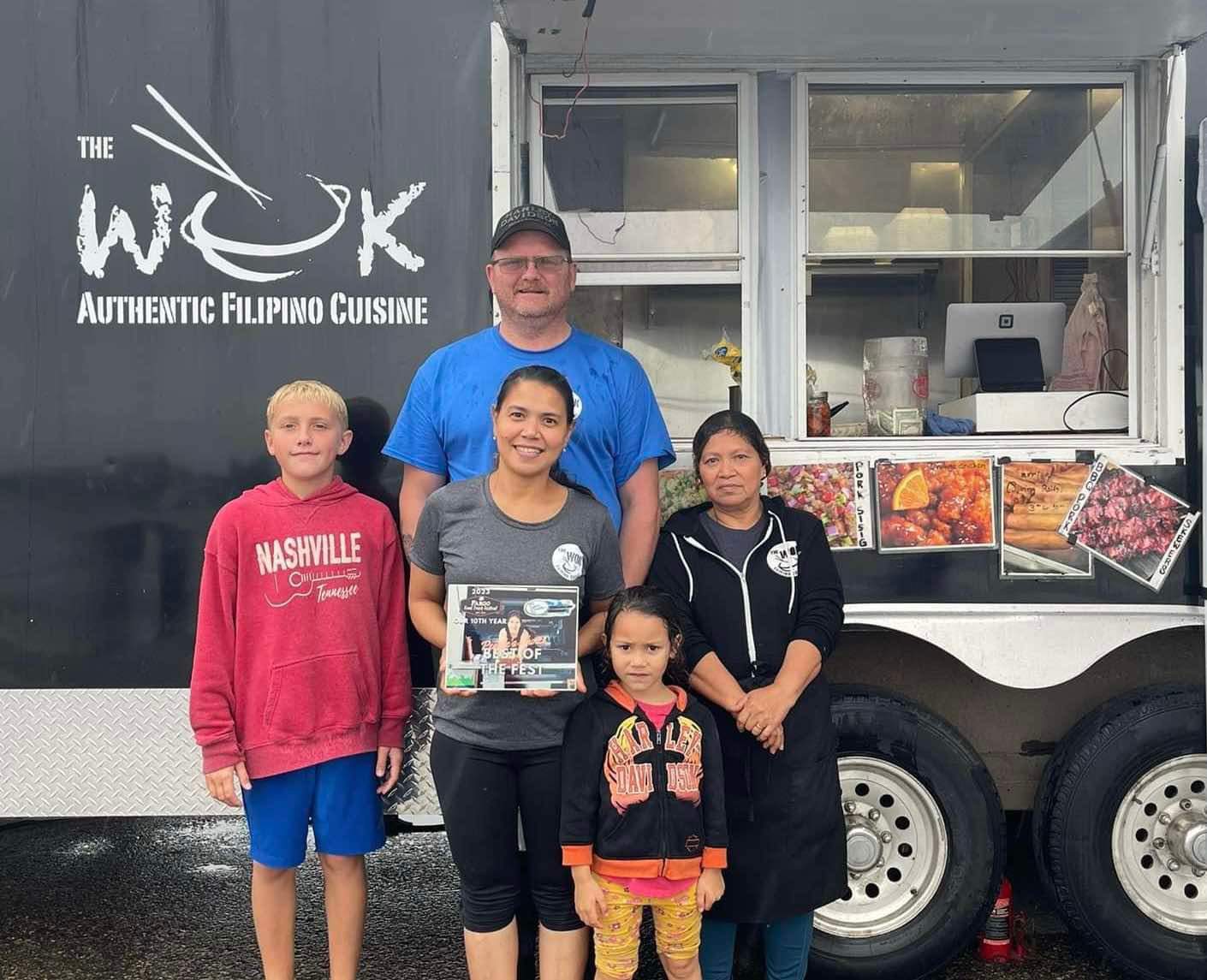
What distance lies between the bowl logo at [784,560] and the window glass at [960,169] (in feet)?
4.02

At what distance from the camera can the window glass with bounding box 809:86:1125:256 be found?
399 centimetres

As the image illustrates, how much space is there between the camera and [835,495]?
3730 millimetres

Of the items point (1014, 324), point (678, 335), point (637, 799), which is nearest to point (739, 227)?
point (678, 335)

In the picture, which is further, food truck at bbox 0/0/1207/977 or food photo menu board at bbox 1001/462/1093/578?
food photo menu board at bbox 1001/462/1093/578

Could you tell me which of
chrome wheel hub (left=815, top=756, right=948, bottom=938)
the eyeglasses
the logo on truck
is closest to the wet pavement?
chrome wheel hub (left=815, top=756, right=948, bottom=938)

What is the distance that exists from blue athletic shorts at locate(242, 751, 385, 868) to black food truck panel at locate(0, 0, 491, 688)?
569mm

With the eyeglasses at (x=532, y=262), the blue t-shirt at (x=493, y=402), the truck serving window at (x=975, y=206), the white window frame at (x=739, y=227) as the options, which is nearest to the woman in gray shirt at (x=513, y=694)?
the blue t-shirt at (x=493, y=402)

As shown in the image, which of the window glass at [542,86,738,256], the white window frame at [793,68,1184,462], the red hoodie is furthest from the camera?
the window glass at [542,86,738,256]

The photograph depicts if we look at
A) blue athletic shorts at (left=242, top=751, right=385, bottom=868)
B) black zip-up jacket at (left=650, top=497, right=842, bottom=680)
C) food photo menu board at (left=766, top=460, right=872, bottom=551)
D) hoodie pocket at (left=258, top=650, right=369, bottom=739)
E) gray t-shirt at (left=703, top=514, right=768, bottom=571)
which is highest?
food photo menu board at (left=766, top=460, right=872, bottom=551)

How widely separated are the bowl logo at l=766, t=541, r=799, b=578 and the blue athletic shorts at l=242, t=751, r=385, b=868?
124cm

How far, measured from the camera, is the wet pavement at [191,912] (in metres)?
4.07

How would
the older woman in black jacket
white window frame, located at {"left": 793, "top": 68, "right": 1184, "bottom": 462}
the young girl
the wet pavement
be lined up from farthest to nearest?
the wet pavement
white window frame, located at {"left": 793, "top": 68, "right": 1184, "bottom": 462}
the older woman in black jacket
the young girl

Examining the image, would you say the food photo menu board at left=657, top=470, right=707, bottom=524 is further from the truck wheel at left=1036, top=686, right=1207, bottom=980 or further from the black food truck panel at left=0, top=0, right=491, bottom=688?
the truck wheel at left=1036, top=686, right=1207, bottom=980

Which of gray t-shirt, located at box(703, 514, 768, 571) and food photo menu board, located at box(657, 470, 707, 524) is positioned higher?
food photo menu board, located at box(657, 470, 707, 524)
